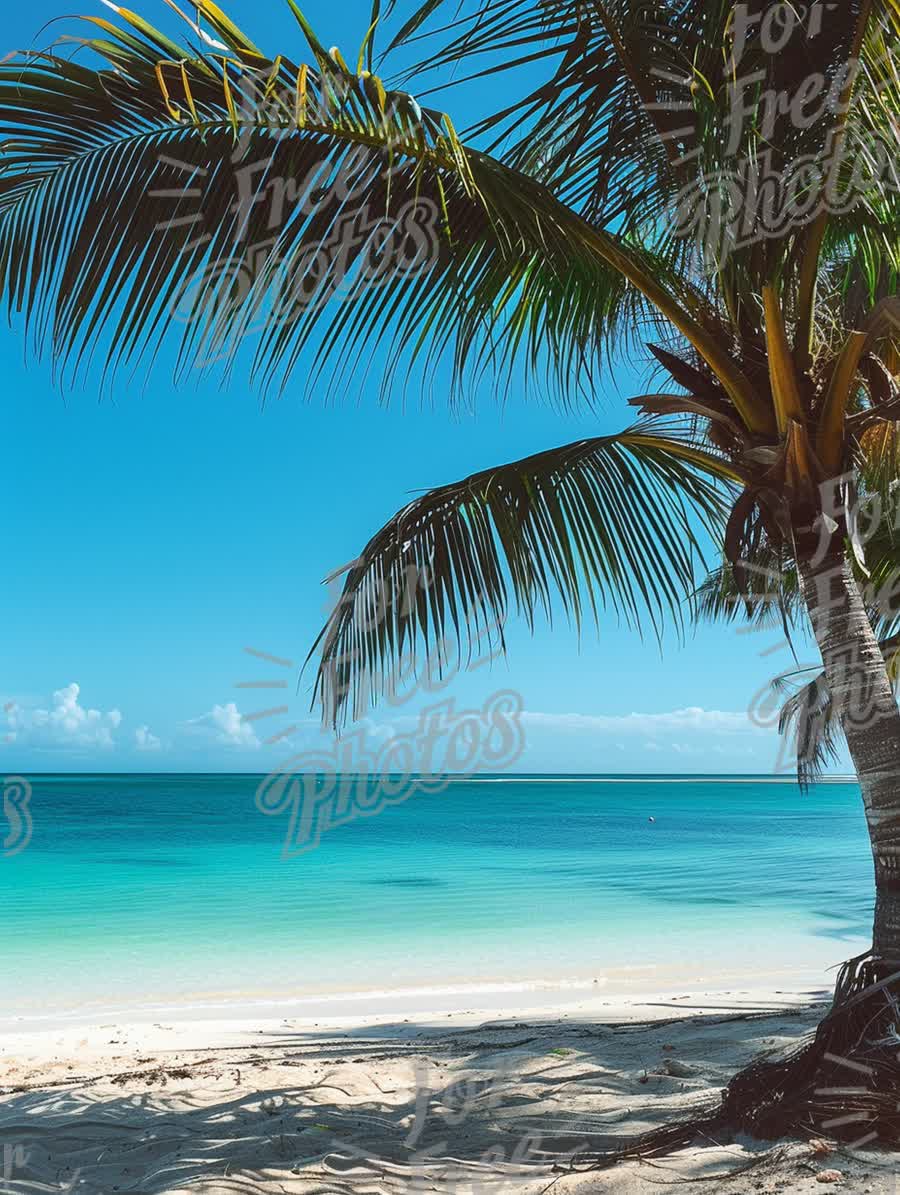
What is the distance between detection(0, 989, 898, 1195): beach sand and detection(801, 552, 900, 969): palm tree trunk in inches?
28.8

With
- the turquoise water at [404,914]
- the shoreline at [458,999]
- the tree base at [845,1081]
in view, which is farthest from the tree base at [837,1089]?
the turquoise water at [404,914]

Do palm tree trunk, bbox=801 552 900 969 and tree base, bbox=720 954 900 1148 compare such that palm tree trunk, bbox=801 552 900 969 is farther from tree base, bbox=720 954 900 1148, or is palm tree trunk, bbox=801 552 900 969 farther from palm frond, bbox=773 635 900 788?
palm frond, bbox=773 635 900 788

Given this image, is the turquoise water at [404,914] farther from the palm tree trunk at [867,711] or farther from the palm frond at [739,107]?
the palm frond at [739,107]

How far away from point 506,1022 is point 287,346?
14.4 feet

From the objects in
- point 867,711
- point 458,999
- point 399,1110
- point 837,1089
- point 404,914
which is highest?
point 867,711

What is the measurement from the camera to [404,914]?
12.5 meters

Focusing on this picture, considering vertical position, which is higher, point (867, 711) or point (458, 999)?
point (867, 711)

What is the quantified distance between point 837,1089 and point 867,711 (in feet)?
3.67

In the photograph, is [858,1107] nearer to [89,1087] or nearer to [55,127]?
[89,1087]

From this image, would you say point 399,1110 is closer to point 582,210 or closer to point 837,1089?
point 837,1089

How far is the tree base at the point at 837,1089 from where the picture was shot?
2.50 metres

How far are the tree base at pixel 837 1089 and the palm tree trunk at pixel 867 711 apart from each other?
0.45 ft

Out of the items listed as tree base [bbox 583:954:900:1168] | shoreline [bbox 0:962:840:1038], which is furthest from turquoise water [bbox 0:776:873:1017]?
tree base [bbox 583:954:900:1168]

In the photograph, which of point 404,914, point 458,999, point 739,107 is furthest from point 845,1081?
point 404,914
